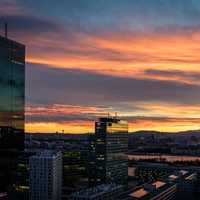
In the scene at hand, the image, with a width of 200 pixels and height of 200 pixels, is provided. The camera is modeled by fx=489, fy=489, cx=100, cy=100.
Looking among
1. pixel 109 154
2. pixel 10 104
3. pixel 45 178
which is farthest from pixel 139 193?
pixel 109 154

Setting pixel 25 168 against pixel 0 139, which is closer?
pixel 0 139

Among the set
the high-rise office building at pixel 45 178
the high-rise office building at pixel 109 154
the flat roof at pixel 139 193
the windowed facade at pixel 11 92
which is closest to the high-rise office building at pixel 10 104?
the windowed facade at pixel 11 92

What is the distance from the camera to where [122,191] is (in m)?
47.7

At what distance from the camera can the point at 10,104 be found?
135 feet

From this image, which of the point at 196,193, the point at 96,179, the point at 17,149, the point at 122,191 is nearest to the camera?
the point at 17,149

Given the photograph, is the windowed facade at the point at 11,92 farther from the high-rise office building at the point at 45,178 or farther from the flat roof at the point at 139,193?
the high-rise office building at the point at 45,178

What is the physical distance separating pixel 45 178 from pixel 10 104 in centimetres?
1671

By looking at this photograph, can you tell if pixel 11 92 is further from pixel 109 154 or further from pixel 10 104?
pixel 109 154

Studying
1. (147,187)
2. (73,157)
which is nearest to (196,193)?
(147,187)

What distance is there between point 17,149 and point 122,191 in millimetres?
11639

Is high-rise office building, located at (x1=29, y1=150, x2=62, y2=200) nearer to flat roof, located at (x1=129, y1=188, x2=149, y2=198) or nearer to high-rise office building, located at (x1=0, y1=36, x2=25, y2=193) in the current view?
flat roof, located at (x1=129, y1=188, x2=149, y2=198)

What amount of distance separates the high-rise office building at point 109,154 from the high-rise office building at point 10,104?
87.9 ft

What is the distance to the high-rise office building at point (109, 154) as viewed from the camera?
6800 centimetres

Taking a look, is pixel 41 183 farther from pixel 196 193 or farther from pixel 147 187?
pixel 196 193
